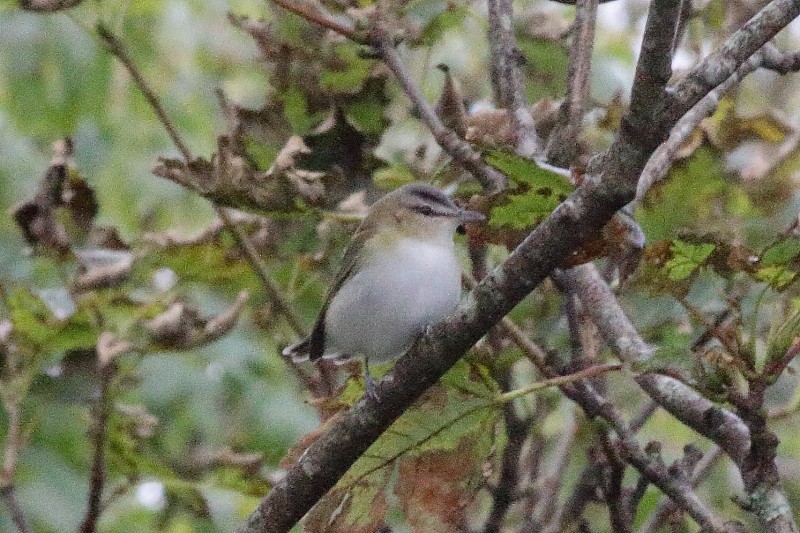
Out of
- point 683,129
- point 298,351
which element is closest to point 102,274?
point 298,351

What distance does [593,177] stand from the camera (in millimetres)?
1106

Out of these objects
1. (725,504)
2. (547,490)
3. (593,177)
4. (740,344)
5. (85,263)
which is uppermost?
(85,263)

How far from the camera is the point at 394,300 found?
2.05 m

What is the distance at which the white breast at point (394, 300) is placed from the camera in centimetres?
202

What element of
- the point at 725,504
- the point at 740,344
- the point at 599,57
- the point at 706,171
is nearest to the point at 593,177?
the point at 740,344

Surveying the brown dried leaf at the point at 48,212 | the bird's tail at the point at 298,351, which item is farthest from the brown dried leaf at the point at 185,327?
the brown dried leaf at the point at 48,212

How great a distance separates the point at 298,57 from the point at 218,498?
899mm

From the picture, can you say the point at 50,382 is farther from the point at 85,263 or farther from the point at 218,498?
the point at 218,498

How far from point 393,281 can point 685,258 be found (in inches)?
30.6

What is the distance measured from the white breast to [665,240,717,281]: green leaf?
24.4 inches

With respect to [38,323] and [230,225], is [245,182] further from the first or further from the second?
[38,323]

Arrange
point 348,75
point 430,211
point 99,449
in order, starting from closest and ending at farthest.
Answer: point 99,449, point 430,211, point 348,75

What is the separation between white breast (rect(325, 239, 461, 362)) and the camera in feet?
6.61

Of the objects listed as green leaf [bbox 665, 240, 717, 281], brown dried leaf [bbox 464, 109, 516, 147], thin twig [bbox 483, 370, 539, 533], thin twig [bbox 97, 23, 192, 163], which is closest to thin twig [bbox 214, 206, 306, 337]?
thin twig [bbox 97, 23, 192, 163]
